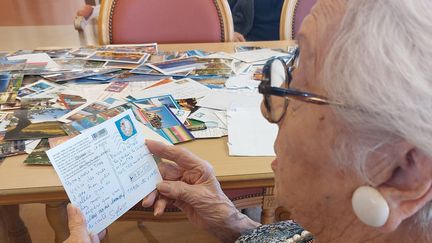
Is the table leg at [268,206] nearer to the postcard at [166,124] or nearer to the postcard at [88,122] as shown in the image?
the postcard at [166,124]

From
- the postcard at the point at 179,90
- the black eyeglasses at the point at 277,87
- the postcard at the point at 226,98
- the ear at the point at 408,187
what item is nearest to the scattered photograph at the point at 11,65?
the postcard at the point at 179,90

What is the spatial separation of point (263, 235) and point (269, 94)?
0.42 metres

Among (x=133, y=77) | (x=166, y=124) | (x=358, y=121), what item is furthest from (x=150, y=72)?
(x=358, y=121)

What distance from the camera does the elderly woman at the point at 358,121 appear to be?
0.50 meters

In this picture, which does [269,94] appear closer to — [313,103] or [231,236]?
[313,103]

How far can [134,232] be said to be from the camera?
1.99 m

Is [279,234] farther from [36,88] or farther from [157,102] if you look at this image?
[36,88]

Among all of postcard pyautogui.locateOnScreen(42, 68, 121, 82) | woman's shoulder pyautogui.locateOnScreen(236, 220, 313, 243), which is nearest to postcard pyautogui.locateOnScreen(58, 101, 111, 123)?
postcard pyautogui.locateOnScreen(42, 68, 121, 82)

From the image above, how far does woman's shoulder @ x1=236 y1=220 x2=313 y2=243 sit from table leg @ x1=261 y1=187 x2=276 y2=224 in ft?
1.25

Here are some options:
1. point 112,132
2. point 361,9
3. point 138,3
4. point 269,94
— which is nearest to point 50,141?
point 112,132

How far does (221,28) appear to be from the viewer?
79.0 inches

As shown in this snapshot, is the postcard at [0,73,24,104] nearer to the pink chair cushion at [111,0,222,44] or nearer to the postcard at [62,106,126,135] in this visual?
the postcard at [62,106,126,135]

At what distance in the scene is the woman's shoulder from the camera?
3.07 feet

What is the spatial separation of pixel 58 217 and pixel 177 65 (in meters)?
0.69
